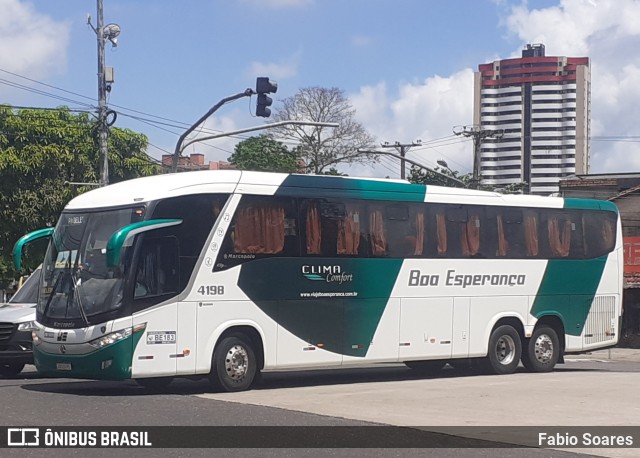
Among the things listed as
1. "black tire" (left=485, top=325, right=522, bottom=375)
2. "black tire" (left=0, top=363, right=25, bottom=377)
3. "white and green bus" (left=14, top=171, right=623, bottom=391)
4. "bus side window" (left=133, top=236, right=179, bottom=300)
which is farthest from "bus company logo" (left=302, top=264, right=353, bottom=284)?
"black tire" (left=0, top=363, right=25, bottom=377)

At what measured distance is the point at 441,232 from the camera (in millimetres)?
20438

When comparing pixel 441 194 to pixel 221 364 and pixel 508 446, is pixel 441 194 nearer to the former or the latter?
pixel 221 364

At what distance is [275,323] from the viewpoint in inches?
702

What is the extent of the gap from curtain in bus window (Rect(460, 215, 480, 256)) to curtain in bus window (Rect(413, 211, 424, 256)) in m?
1.03

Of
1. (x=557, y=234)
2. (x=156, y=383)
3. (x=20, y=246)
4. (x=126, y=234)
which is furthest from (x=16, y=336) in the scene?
(x=557, y=234)

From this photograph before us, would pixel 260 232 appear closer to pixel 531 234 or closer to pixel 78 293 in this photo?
pixel 78 293

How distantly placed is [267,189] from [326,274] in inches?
72.9

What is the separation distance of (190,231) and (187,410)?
372 cm

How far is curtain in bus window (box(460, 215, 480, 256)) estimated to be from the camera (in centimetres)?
2081

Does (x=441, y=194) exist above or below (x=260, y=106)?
below

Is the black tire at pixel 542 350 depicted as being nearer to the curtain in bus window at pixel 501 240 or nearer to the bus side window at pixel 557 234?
the bus side window at pixel 557 234

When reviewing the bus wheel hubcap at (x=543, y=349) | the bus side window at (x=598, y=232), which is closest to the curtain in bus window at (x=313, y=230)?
the bus wheel hubcap at (x=543, y=349)

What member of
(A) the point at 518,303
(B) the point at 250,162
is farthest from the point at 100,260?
(B) the point at 250,162

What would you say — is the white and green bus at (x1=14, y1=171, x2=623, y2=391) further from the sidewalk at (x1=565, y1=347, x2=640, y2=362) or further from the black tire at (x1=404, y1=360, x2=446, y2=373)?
the sidewalk at (x1=565, y1=347, x2=640, y2=362)
